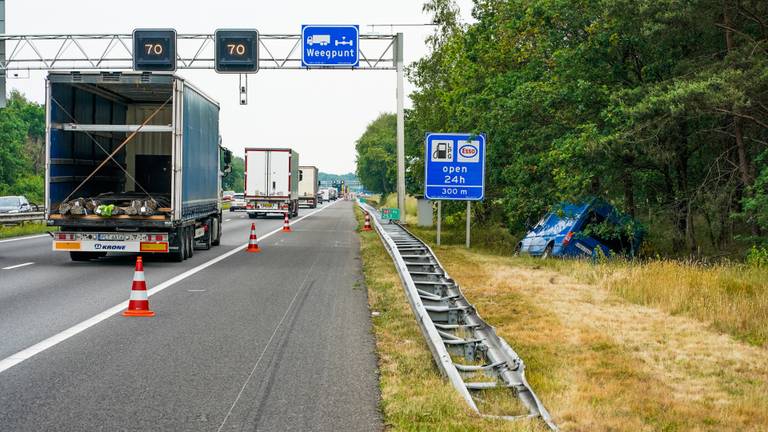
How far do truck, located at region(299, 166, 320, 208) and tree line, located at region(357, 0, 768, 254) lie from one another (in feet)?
143

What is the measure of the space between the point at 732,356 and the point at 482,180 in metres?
15.3

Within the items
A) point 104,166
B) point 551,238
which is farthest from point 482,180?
point 104,166

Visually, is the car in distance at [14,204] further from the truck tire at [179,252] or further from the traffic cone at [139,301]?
the traffic cone at [139,301]

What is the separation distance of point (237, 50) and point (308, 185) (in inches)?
1602

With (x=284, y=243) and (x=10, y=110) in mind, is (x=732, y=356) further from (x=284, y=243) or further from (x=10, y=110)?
(x=10, y=110)

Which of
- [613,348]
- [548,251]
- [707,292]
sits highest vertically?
[707,292]

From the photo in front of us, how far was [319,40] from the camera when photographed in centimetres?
3291

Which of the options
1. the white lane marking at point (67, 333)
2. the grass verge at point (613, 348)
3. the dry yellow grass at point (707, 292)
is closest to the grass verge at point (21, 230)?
the white lane marking at point (67, 333)

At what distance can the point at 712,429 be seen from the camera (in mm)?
5938

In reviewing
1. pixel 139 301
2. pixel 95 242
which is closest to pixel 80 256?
pixel 95 242

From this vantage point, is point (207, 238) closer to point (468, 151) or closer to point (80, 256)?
point (80, 256)

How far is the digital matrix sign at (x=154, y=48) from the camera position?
32781 millimetres

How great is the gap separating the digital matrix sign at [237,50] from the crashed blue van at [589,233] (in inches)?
572

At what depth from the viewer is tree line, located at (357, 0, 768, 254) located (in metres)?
18.8
